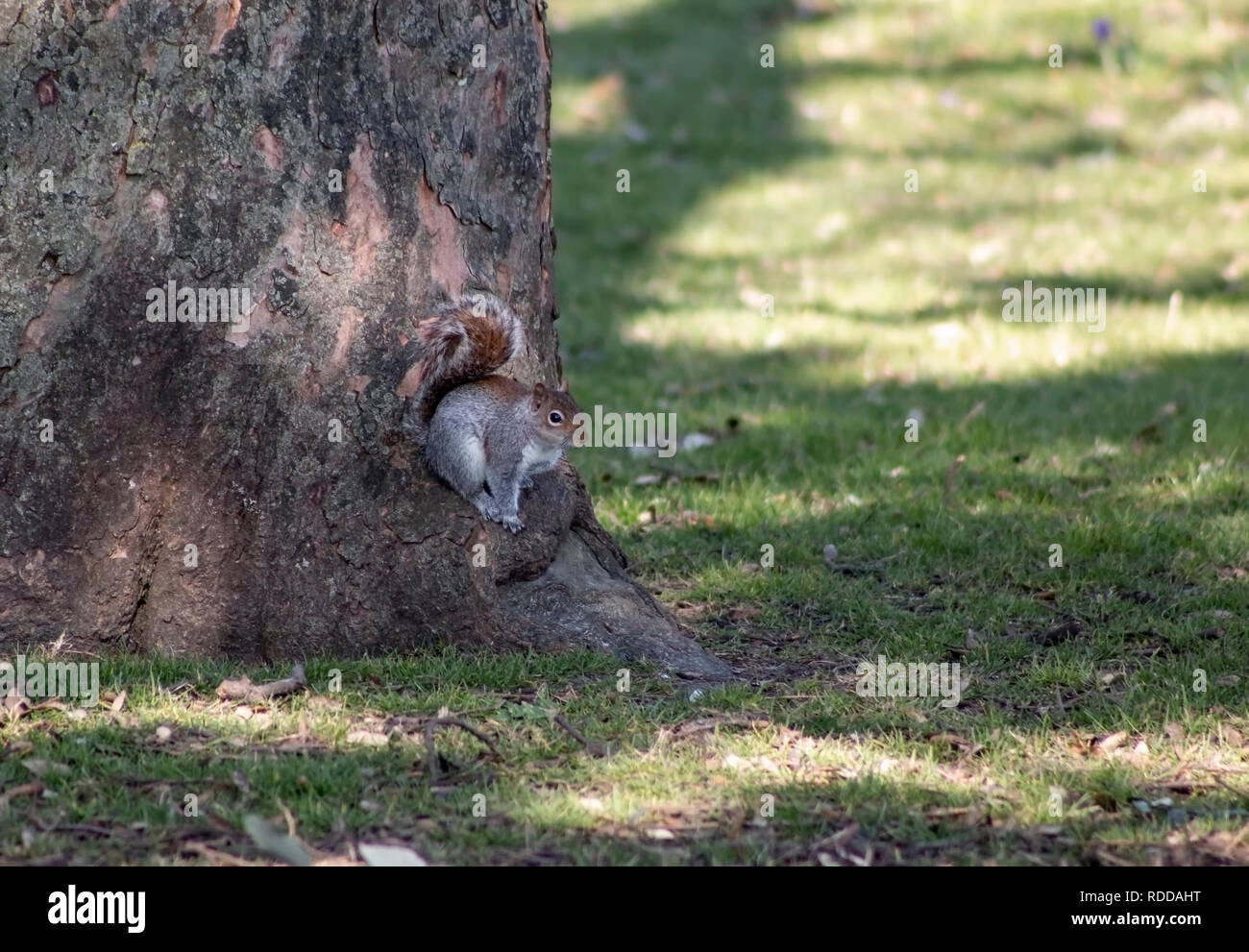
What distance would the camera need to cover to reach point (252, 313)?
4355mm

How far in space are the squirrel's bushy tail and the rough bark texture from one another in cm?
6

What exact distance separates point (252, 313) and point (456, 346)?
0.64m

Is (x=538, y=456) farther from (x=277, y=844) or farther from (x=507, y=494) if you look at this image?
(x=277, y=844)

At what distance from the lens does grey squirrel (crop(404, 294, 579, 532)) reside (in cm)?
461

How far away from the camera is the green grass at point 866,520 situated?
3.66m

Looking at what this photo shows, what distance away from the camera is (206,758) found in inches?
151

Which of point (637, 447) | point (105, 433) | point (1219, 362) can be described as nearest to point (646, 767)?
point (105, 433)

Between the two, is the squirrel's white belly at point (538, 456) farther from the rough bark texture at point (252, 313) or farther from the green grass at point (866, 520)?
the green grass at point (866, 520)

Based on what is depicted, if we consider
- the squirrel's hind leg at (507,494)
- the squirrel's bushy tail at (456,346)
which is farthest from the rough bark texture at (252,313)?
the squirrel's hind leg at (507,494)

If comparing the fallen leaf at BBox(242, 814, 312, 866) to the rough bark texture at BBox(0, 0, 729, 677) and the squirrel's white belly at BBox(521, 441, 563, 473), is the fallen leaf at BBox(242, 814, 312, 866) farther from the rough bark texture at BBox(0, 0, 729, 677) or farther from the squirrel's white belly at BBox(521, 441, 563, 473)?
the squirrel's white belly at BBox(521, 441, 563, 473)

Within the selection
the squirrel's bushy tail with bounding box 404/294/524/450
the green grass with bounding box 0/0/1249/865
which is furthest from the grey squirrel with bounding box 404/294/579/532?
the green grass with bounding box 0/0/1249/865

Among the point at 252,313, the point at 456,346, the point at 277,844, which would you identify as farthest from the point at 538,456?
the point at 277,844

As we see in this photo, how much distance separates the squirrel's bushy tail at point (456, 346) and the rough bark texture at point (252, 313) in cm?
6

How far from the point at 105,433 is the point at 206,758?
1106mm
